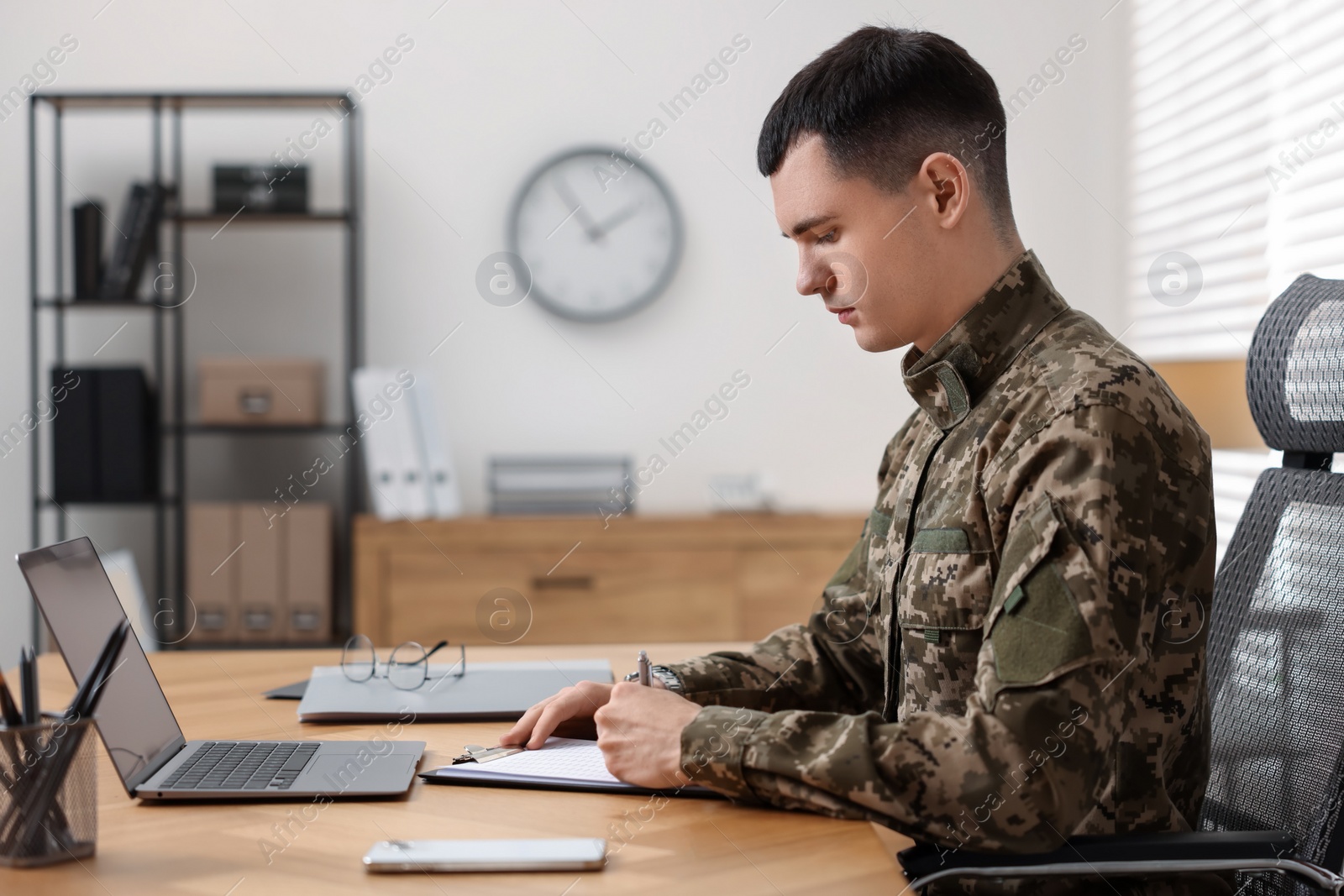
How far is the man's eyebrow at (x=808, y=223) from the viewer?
110cm

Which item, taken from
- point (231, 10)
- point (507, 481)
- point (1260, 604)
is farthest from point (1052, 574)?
point (231, 10)

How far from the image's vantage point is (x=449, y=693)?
1280 mm

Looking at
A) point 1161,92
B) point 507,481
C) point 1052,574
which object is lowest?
point 507,481

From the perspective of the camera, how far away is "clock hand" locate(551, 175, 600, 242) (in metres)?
3.25

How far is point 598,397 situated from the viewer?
3.26 m

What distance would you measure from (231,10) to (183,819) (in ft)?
9.78

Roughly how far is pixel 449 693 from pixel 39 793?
1.78ft

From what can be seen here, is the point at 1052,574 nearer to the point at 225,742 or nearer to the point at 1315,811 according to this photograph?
the point at 1315,811

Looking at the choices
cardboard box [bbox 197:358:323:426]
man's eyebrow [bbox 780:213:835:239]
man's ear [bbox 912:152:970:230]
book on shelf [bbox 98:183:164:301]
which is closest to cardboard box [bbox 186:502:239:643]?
cardboard box [bbox 197:358:323:426]

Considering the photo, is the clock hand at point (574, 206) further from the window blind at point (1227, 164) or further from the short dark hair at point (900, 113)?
the short dark hair at point (900, 113)

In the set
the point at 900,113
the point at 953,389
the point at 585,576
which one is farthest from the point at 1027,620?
the point at 585,576

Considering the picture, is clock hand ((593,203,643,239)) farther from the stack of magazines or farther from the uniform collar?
the uniform collar

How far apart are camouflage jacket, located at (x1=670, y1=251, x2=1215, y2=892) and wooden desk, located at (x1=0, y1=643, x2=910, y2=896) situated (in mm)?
47

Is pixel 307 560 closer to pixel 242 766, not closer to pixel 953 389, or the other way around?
pixel 242 766
